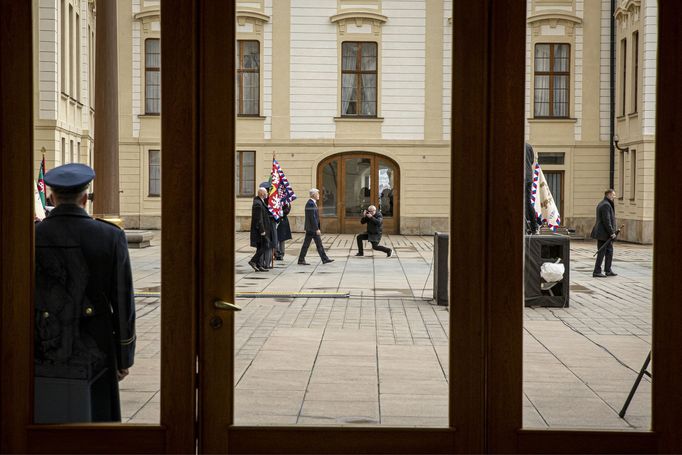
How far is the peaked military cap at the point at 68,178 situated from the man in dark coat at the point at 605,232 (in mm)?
10725

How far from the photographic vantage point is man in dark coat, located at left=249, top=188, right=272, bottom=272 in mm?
14406

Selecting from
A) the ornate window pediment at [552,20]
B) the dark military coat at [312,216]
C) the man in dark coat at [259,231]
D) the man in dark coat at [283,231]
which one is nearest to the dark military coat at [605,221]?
the dark military coat at [312,216]

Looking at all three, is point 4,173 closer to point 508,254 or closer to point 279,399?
point 508,254

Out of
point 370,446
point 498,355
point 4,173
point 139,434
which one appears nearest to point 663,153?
point 498,355

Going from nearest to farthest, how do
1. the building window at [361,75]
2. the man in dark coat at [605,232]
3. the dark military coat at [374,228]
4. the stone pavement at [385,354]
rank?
1. the stone pavement at [385,354]
2. the building window at [361,75]
3. the man in dark coat at [605,232]
4. the dark military coat at [374,228]

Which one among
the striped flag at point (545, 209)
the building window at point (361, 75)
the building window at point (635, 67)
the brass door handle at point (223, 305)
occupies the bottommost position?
the brass door handle at point (223, 305)

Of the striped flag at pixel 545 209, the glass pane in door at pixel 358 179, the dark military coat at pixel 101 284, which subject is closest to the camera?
the dark military coat at pixel 101 284

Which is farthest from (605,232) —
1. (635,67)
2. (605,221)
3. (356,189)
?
(635,67)

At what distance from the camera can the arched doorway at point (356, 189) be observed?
942 centimetres

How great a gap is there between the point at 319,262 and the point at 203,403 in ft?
44.9

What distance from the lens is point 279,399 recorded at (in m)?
4.72

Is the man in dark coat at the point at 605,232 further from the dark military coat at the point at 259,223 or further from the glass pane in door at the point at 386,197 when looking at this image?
the dark military coat at the point at 259,223

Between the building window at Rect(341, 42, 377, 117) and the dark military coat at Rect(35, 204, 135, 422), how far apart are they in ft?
20.0

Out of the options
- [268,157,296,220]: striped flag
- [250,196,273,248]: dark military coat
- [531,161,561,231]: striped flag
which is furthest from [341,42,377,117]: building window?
[268,157,296,220]: striped flag
